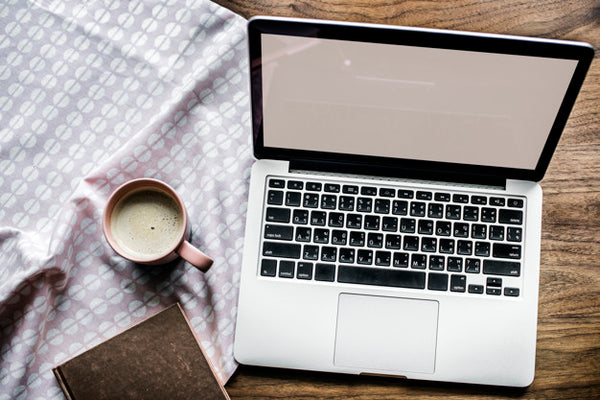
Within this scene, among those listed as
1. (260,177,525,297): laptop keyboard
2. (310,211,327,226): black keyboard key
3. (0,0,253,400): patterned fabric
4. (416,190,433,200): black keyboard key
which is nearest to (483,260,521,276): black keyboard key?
(260,177,525,297): laptop keyboard

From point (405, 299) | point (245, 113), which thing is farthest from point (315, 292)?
point (245, 113)

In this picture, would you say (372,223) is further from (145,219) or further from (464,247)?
(145,219)

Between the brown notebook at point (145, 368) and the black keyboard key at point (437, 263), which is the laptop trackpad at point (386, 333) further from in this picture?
the brown notebook at point (145, 368)

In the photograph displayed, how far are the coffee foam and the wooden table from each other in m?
0.19

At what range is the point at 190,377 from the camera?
0.69 meters

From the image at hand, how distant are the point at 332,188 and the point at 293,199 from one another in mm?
51

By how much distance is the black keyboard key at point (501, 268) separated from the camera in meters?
0.70

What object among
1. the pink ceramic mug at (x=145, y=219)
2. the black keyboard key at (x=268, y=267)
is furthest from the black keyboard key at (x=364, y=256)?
the pink ceramic mug at (x=145, y=219)

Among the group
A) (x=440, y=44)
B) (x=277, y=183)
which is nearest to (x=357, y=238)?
(x=277, y=183)

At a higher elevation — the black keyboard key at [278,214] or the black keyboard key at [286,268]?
the black keyboard key at [278,214]

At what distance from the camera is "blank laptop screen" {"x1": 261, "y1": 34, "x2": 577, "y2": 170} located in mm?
588

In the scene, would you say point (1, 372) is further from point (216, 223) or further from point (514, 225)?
point (514, 225)

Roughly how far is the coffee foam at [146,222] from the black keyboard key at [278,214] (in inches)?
4.4

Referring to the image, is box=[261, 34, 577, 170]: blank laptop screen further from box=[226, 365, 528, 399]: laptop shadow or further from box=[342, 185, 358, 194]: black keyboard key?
box=[226, 365, 528, 399]: laptop shadow
